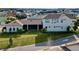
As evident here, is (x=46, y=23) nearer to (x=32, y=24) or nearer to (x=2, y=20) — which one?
(x=32, y=24)

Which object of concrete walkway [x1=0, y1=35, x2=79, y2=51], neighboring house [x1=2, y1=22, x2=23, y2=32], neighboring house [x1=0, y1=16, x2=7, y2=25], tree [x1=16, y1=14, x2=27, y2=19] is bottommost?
concrete walkway [x1=0, y1=35, x2=79, y2=51]

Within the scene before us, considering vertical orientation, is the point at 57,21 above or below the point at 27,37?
above

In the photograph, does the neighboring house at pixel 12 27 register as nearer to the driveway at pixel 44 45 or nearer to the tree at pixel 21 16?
the tree at pixel 21 16

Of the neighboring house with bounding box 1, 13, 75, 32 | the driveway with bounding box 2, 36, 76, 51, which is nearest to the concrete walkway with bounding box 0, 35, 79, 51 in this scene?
the driveway with bounding box 2, 36, 76, 51

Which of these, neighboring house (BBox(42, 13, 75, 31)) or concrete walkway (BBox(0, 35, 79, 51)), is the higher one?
neighboring house (BBox(42, 13, 75, 31))

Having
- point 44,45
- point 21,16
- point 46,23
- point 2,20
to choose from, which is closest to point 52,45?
point 44,45

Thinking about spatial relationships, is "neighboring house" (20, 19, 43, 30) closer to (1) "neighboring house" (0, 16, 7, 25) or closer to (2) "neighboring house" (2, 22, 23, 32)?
(2) "neighboring house" (2, 22, 23, 32)

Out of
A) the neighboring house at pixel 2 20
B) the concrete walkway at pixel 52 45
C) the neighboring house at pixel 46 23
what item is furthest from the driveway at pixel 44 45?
the neighboring house at pixel 2 20

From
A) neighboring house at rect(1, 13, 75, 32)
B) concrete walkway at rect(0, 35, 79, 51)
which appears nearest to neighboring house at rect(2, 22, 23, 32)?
neighboring house at rect(1, 13, 75, 32)
